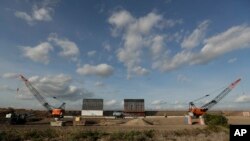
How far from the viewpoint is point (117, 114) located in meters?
116

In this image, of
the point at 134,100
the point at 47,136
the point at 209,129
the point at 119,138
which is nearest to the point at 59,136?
the point at 47,136

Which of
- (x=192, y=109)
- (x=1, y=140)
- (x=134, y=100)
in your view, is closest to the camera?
(x=1, y=140)

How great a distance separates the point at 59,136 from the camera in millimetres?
32125

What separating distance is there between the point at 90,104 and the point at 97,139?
324 feet

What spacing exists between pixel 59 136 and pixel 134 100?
96.6m

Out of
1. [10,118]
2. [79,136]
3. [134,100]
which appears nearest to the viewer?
[79,136]

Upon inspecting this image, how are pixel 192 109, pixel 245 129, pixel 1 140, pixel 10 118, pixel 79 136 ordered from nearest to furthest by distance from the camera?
pixel 245 129, pixel 1 140, pixel 79 136, pixel 10 118, pixel 192 109

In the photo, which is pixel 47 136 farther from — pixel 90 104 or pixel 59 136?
pixel 90 104

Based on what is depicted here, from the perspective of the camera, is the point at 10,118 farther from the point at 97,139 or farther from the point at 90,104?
the point at 90,104

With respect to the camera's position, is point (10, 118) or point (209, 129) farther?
point (10, 118)

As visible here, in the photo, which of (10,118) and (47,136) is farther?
(10,118)

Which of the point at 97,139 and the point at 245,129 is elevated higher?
the point at 245,129

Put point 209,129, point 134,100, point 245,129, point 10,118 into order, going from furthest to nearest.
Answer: point 134,100 → point 10,118 → point 209,129 → point 245,129

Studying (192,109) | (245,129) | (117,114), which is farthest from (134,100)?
(245,129)
